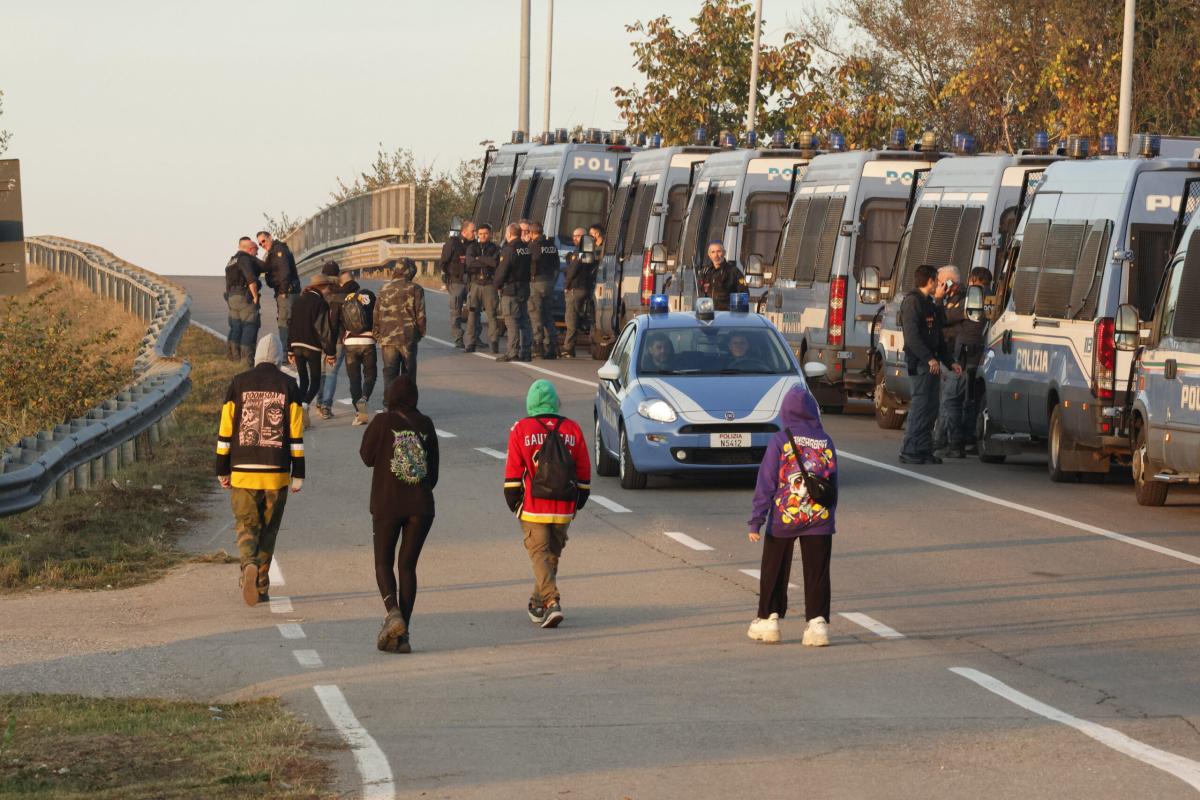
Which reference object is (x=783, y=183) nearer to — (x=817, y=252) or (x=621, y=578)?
(x=817, y=252)

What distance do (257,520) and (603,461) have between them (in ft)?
22.3

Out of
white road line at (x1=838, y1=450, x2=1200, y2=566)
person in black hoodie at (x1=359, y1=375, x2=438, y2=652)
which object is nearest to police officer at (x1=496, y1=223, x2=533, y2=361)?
white road line at (x1=838, y1=450, x2=1200, y2=566)

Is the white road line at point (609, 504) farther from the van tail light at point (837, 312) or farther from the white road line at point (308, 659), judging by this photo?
the van tail light at point (837, 312)

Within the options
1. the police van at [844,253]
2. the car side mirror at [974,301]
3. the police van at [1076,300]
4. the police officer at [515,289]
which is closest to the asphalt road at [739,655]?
the police van at [1076,300]

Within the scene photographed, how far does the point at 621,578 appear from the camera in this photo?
1455cm

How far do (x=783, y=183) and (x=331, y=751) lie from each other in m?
20.6

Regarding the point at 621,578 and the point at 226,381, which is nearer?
the point at 621,578

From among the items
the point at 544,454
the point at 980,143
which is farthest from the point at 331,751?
the point at 980,143

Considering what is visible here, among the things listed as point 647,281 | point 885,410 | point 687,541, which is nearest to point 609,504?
point 687,541

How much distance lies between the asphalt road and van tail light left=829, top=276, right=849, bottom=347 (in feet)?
19.4

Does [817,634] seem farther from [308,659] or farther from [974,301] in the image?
[974,301]

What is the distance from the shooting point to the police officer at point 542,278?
33.3m

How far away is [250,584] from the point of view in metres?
13.5

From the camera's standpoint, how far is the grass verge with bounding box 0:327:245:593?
48.1 ft
